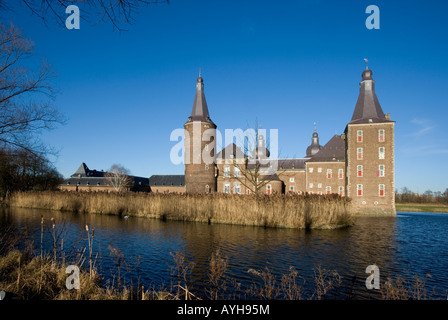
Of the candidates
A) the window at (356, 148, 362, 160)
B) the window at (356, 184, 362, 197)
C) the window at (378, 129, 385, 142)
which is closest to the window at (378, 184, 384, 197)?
the window at (356, 184, 362, 197)

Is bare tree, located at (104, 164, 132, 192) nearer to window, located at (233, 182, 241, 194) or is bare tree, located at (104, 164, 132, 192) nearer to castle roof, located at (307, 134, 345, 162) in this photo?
window, located at (233, 182, 241, 194)

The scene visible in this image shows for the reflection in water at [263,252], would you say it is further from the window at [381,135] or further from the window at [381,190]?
the window at [381,135]

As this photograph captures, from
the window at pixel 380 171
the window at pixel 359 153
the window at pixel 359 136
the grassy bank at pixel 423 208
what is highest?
the window at pixel 359 136

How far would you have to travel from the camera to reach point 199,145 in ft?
129

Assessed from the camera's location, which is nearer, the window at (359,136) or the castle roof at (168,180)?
the window at (359,136)

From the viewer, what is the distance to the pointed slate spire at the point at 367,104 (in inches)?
1357

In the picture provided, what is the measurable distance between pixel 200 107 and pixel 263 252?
31.4m

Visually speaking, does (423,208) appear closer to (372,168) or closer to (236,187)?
(372,168)

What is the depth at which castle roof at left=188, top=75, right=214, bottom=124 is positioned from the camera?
39.3m

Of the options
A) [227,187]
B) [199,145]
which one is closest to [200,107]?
[199,145]

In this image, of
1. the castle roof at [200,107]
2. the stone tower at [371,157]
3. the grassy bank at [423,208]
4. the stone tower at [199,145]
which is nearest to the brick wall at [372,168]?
the stone tower at [371,157]

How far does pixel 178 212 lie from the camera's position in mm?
20312

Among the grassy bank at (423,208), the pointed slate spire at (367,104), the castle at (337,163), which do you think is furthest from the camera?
the grassy bank at (423,208)
